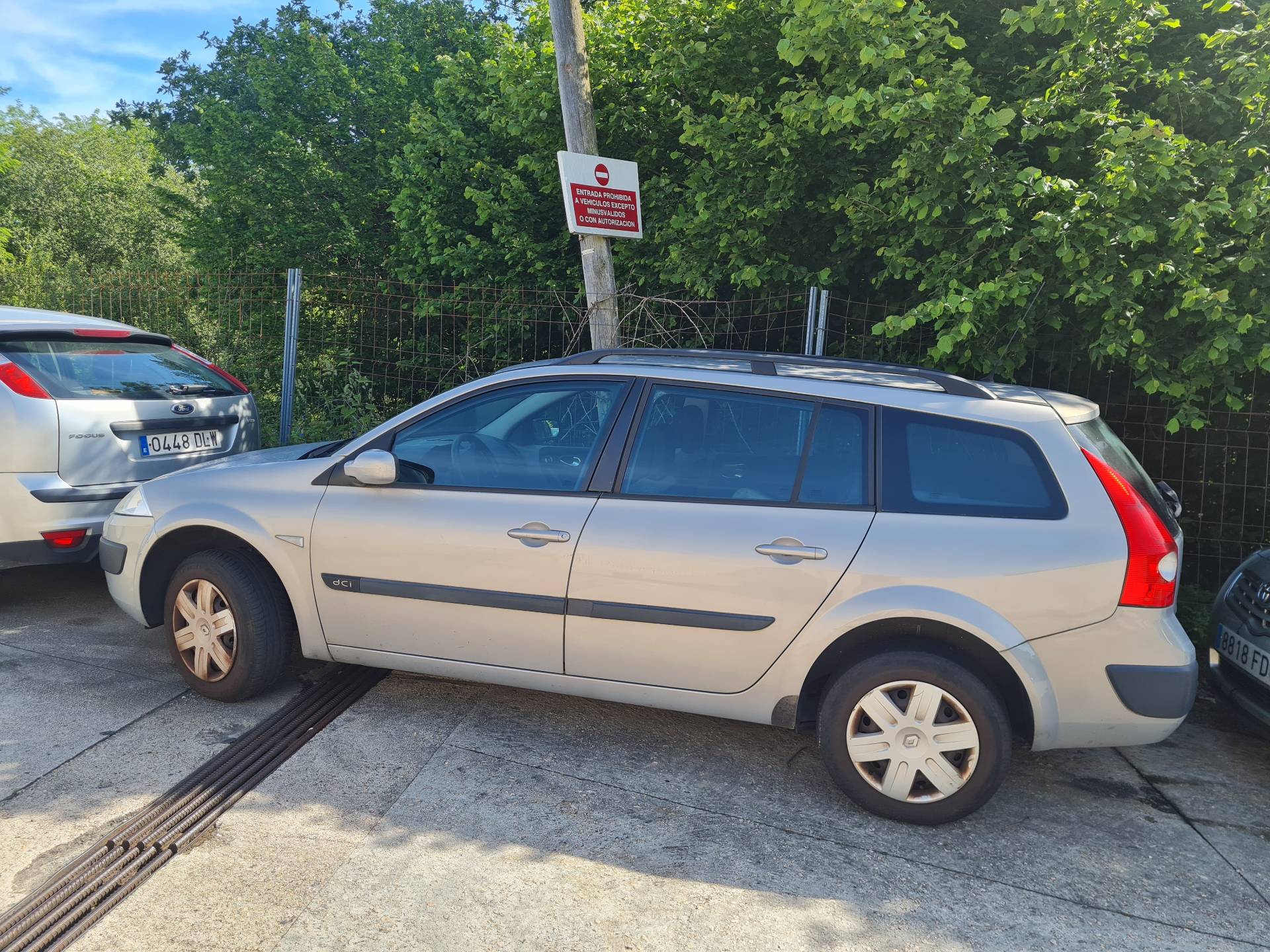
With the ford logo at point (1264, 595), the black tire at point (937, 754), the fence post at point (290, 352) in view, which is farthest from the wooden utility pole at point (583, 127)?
the ford logo at point (1264, 595)

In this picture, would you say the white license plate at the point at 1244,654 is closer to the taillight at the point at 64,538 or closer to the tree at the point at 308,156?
the taillight at the point at 64,538

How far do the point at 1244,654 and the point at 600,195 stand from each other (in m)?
4.64

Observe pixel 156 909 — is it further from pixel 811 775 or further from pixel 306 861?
pixel 811 775

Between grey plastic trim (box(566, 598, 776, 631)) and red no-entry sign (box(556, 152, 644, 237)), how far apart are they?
349cm

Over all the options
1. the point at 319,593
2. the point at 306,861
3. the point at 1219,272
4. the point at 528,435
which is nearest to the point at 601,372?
the point at 528,435

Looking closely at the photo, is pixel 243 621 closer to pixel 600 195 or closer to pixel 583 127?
pixel 600 195

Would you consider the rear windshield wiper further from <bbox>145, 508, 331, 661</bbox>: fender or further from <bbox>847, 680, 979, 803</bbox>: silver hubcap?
<bbox>847, 680, 979, 803</bbox>: silver hubcap

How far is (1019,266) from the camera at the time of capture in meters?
5.79

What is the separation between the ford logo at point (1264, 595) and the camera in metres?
3.90

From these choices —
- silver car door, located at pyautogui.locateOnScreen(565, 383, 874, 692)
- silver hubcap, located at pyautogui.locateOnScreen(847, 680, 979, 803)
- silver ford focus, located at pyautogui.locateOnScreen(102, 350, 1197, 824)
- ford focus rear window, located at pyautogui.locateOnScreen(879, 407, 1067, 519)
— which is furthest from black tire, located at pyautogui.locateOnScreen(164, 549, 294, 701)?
ford focus rear window, located at pyautogui.locateOnScreen(879, 407, 1067, 519)

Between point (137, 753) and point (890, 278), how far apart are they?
231 inches

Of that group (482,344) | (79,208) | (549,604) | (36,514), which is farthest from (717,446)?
(79,208)

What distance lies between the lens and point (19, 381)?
5035mm

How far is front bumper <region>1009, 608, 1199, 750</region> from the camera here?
3.20 metres
